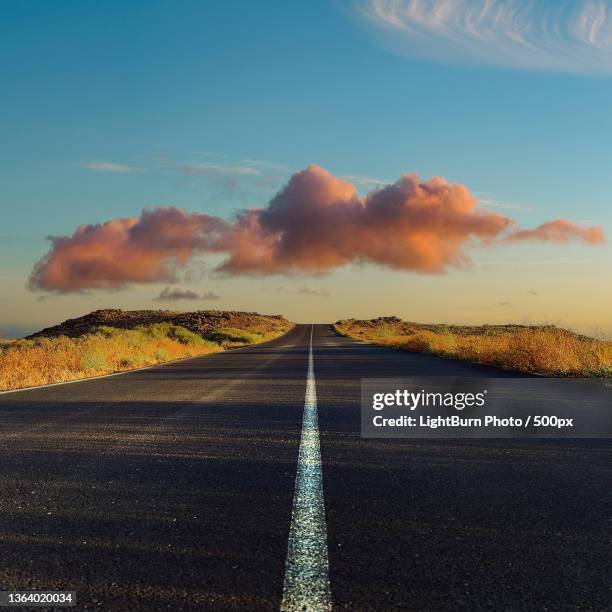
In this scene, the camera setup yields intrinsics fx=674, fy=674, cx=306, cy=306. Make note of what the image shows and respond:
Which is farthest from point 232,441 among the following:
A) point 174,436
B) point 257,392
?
point 257,392

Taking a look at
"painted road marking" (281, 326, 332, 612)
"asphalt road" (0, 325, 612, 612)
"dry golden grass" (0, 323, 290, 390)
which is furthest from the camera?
"dry golden grass" (0, 323, 290, 390)

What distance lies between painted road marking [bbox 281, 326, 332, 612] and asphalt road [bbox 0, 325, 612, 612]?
6 cm

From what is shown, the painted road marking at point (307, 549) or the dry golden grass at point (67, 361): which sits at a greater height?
the dry golden grass at point (67, 361)

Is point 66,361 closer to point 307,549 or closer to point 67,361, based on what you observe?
point 67,361

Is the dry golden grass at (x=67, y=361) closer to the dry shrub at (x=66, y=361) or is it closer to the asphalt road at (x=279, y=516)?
the dry shrub at (x=66, y=361)

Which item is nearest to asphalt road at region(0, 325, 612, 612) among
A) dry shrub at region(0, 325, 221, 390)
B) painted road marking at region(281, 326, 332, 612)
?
painted road marking at region(281, 326, 332, 612)

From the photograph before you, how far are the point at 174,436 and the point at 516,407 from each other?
5.34 meters

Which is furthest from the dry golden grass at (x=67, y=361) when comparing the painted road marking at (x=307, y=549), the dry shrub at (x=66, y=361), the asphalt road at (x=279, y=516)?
the painted road marking at (x=307, y=549)

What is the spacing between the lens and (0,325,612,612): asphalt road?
3.17 meters

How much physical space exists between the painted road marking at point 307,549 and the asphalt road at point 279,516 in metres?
0.06

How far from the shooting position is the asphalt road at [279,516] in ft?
10.4

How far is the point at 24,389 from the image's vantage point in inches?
539

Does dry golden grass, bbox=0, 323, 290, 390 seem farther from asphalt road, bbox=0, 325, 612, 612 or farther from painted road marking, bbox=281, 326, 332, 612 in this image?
painted road marking, bbox=281, 326, 332, 612

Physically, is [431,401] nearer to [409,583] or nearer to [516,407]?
[516,407]
